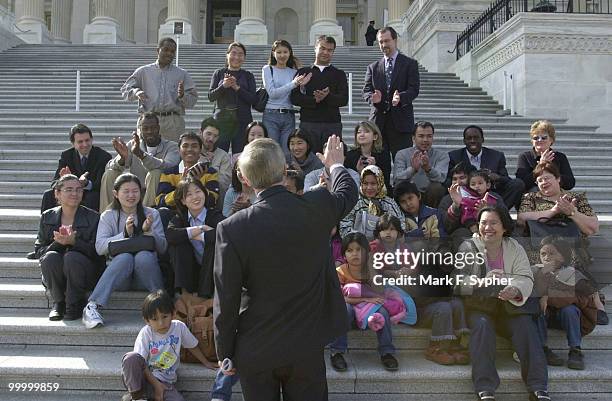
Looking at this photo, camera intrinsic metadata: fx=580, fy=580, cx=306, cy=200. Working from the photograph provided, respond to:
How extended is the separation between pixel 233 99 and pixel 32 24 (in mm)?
21260

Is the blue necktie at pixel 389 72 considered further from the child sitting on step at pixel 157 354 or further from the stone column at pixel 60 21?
the stone column at pixel 60 21

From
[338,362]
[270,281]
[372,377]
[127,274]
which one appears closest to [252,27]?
[127,274]

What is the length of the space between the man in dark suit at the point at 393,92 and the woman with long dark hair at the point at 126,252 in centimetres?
318

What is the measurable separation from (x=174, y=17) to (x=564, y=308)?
76.0 ft

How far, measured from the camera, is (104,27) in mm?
24656

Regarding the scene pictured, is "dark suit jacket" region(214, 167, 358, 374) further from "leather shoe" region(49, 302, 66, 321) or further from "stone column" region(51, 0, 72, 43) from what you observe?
"stone column" region(51, 0, 72, 43)

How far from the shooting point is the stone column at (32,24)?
2445cm

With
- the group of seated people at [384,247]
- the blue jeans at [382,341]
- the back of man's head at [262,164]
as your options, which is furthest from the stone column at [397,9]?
the back of man's head at [262,164]

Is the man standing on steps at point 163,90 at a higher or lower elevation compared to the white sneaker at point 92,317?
higher

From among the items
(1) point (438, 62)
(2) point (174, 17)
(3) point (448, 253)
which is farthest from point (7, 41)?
(3) point (448, 253)

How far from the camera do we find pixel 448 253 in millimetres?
4887

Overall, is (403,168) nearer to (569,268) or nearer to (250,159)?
(569,268)

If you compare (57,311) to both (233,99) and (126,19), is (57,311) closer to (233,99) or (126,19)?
(233,99)

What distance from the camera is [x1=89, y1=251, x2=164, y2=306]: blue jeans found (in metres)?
4.93
